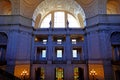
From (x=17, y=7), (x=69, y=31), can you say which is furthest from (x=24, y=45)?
(x=69, y=31)

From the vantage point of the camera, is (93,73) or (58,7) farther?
(58,7)

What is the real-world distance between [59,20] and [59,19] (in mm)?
251

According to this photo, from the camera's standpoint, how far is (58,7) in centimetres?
3231

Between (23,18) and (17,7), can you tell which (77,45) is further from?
(17,7)

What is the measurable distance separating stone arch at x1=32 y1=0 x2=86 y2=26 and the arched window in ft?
3.59

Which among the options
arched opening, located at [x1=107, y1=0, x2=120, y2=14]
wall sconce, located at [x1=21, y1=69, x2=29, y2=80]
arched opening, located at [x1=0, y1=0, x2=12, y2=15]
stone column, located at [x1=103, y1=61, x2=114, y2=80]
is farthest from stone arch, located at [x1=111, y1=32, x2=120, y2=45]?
arched opening, located at [x1=0, y1=0, x2=12, y2=15]

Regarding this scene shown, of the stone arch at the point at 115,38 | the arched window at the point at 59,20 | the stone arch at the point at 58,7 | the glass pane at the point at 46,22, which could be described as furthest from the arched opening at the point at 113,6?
the glass pane at the point at 46,22

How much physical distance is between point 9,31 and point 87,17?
44.5 ft

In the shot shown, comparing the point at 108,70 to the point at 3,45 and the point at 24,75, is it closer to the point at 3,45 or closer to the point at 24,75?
the point at 24,75

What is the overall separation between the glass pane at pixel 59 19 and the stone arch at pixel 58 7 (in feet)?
4.34

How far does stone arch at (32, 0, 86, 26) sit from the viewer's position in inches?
1127

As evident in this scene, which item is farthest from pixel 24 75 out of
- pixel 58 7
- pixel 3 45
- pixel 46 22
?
pixel 58 7

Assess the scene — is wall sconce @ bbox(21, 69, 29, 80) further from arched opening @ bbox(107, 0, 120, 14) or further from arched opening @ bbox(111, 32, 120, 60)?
arched opening @ bbox(107, 0, 120, 14)

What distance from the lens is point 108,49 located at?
23.6 meters
